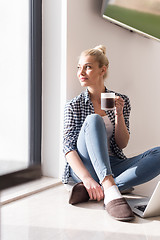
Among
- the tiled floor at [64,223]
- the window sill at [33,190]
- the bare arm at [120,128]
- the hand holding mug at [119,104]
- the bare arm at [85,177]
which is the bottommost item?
the window sill at [33,190]

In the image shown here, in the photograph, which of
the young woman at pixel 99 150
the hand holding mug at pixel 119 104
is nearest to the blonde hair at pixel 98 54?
the young woman at pixel 99 150

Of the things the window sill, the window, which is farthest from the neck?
the window sill

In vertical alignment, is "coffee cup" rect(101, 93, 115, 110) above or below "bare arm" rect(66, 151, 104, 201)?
above

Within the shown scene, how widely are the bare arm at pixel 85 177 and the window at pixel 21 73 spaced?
28cm

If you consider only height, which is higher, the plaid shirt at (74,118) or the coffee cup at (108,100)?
the coffee cup at (108,100)

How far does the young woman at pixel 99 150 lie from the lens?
1.34 meters

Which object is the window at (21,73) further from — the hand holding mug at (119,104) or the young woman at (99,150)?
the hand holding mug at (119,104)

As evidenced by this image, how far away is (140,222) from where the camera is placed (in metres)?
1.18

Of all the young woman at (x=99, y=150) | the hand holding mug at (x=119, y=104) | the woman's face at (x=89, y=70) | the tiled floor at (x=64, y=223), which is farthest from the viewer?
the woman's face at (x=89, y=70)

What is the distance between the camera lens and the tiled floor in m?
1.03

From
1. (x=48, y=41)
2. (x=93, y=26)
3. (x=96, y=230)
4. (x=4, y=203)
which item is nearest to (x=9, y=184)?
(x=96, y=230)

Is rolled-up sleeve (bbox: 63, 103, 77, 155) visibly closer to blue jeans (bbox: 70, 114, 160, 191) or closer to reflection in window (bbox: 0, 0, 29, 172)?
blue jeans (bbox: 70, 114, 160, 191)

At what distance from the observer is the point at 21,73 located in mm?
1866

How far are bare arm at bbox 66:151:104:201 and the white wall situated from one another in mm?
418
